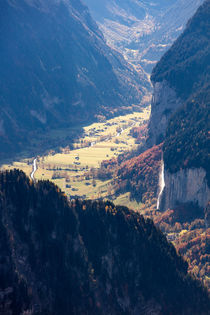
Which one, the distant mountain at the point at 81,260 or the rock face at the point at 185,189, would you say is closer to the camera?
the distant mountain at the point at 81,260

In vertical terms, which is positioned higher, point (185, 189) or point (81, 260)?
point (185, 189)

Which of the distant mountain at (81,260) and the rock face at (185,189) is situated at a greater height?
the rock face at (185,189)

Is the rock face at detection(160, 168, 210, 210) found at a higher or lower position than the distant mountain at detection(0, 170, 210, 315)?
higher

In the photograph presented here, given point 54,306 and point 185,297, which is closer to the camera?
point 54,306

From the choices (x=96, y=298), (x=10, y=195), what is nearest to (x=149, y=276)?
(x=96, y=298)

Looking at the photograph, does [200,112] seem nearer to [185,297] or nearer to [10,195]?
[185,297]
